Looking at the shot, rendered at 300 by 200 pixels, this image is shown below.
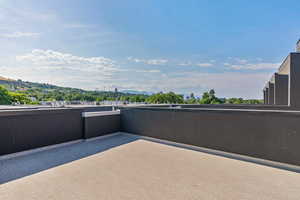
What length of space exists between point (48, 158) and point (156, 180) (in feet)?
8.03

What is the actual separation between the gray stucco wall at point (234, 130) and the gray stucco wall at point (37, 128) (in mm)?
2241

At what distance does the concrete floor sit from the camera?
193 centimetres

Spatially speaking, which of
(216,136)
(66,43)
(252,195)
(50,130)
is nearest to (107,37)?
(66,43)

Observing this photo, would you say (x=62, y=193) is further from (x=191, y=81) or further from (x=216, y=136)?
(x=191, y=81)

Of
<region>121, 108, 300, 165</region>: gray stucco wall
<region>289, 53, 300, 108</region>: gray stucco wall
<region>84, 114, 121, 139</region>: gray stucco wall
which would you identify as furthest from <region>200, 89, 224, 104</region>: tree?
<region>84, 114, 121, 139</region>: gray stucco wall

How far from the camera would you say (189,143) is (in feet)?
13.1

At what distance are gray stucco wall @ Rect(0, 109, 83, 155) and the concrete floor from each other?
4.51 feet

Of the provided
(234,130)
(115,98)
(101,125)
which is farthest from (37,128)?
(115,98)

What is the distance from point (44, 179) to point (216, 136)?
3.53m

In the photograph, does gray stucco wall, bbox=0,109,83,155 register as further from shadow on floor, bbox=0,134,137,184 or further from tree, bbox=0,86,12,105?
tree, bbox=0,86,12,105

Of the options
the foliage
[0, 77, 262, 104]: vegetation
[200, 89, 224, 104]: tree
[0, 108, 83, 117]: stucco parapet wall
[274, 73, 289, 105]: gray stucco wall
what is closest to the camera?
[0, 108, 83, 117]: stucco parapet wall

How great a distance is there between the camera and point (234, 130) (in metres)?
3.35

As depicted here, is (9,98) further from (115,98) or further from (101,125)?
(101,125)

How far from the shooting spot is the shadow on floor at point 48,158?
2.55m
